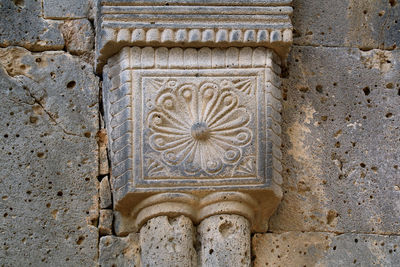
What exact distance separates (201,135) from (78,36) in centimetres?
94

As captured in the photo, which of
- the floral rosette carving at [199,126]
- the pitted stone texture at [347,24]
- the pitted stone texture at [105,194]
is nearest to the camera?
the floral rosette carving at [199,126]

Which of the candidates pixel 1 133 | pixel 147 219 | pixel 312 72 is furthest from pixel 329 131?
pixel 1 133

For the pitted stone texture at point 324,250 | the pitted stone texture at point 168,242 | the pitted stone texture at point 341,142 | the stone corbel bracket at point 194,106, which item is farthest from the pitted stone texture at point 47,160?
the pitted stone texture at point 341,142

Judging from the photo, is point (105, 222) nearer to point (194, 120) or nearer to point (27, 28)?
point (194, 120)

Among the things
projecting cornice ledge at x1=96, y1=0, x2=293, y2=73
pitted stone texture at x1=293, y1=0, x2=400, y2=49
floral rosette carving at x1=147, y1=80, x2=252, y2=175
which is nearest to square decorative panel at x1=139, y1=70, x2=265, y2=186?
floral rosette carving at x1=147, y1=80, x2=252, y2=175

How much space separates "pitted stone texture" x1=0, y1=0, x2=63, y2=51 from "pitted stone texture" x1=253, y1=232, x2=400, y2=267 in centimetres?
142

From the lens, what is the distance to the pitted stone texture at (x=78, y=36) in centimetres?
476

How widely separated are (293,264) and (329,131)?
0.71 meters

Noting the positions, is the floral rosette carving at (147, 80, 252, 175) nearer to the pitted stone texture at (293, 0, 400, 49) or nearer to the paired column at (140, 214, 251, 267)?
the paired column at (140, 214, 251, 267)

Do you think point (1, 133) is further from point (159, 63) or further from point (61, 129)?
point (159, 63)

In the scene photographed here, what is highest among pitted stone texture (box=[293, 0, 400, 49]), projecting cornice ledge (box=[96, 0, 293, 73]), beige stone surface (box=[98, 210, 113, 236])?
pitted stone texture (box=[293, 0, 400, 49])

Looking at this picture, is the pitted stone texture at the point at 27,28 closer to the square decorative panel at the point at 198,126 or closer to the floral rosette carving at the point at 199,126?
the square decorative panel at the point at 198,126

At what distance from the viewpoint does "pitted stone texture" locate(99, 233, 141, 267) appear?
4371 millimetres

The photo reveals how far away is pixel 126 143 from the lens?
431 centimetres
